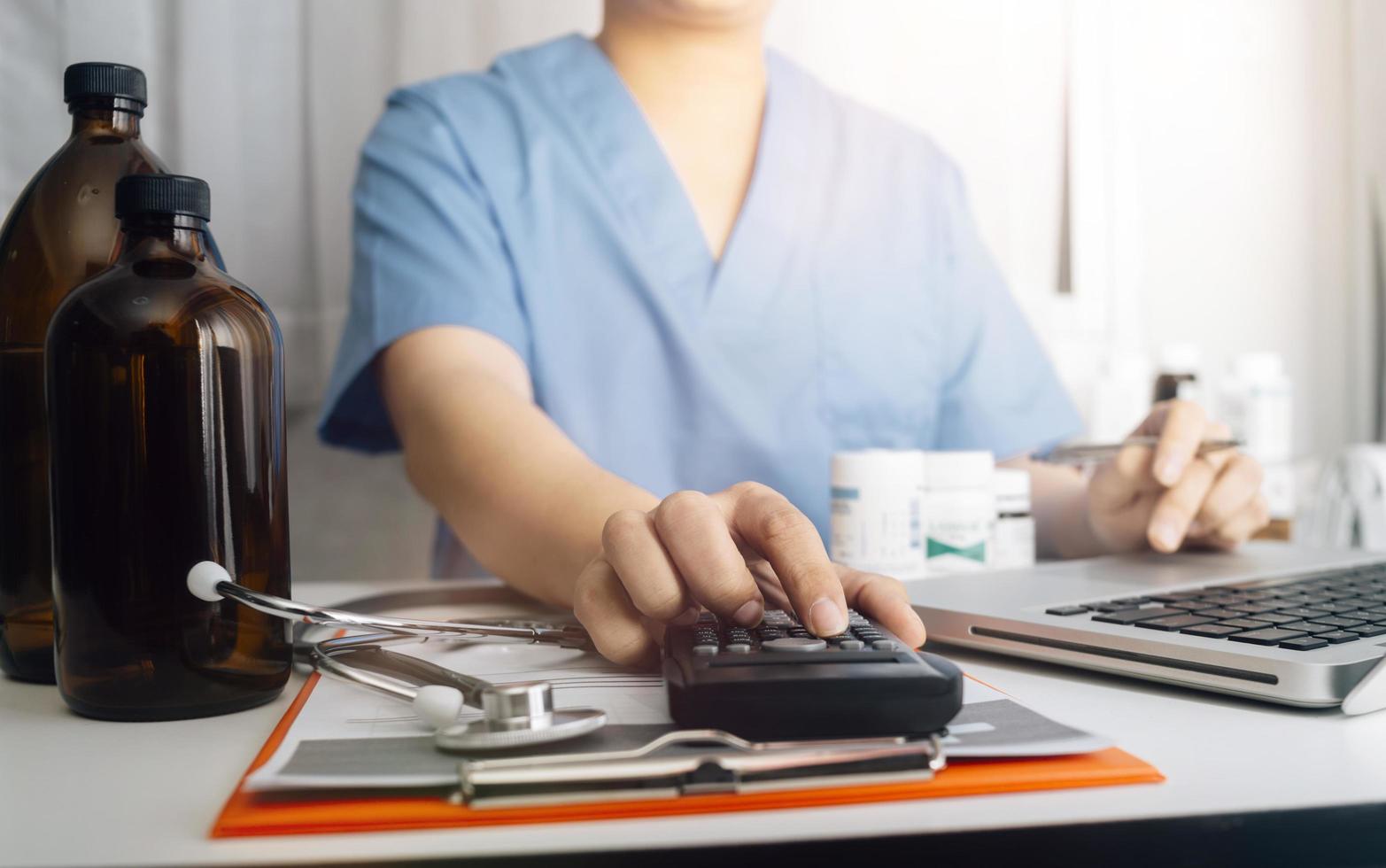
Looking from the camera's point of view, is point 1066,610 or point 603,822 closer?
point 603,822

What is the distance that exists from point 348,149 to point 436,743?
872 millimetres

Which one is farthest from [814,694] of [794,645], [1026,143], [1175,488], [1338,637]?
[1026,143]

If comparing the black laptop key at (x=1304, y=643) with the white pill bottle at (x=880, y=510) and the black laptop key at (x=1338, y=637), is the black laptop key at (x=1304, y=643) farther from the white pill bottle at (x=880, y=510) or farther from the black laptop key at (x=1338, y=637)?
the white pill bottle at (x=880, y=510)

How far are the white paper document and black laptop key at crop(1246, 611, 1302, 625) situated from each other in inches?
5.4

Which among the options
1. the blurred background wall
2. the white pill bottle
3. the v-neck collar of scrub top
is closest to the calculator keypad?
the white pill bottle

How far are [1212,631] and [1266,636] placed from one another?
0.02 m

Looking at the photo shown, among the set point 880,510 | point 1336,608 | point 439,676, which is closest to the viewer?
point 439,676

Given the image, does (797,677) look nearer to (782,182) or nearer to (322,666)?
(322,666)

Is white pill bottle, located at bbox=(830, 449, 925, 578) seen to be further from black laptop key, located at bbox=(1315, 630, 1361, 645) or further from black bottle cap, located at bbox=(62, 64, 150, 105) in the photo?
black bottle cap, located at bbox=(62, 64, 150, 105)

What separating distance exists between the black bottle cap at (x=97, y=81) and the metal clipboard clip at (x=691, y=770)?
0.33 meters

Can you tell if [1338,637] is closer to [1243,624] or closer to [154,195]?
[1243,624]

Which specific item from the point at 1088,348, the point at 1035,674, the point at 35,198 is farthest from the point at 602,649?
the point at 1088,348

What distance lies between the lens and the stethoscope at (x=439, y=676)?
28 cm

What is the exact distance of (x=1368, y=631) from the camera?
0.41m
